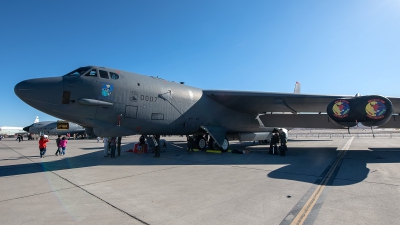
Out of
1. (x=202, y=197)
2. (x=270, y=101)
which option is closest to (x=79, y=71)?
(x=202, y=197)

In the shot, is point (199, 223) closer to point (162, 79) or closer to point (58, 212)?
point (58, 212)

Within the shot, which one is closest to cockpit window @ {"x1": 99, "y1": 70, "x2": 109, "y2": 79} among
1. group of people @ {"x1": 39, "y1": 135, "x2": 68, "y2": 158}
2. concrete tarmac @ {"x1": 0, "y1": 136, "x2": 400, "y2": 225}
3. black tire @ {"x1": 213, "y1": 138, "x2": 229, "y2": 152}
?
concrete tarmac @ {"x1": 0, "y1": 136, "x2": 400, "y2": 225}

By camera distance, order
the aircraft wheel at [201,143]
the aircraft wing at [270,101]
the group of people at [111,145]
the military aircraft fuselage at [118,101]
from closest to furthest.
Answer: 1. the military aircraft fuselage at [118,101]
2. the group of people at [111,145]
3. the aircraft wing at [270,101]
4. the aircraft wheel at [201,143]

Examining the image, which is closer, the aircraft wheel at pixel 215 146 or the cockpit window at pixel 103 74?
the cockpit window at pixel 103 74

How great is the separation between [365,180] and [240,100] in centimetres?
822

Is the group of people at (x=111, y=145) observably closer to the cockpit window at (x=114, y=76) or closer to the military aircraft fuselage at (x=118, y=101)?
the military aircraft fuselage at (x=118, y=101)

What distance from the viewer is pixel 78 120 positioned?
924 cm

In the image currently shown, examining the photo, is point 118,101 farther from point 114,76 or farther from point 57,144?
point 57,144

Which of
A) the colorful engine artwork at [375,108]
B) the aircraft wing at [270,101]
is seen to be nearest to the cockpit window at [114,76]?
the aircraft wing at [270,101]

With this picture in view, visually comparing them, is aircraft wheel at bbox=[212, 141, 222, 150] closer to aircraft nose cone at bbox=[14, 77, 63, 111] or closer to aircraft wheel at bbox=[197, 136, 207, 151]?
aircraft wheel at bbox=[197, 136, 207, 151]

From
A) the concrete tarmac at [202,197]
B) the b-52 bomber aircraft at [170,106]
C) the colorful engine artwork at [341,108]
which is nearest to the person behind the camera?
the concrete tarmac at [202,197]

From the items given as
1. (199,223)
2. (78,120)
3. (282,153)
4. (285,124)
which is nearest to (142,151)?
(78,120)

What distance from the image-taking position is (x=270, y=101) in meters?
13.9

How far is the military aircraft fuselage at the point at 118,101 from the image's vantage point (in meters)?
8.58
